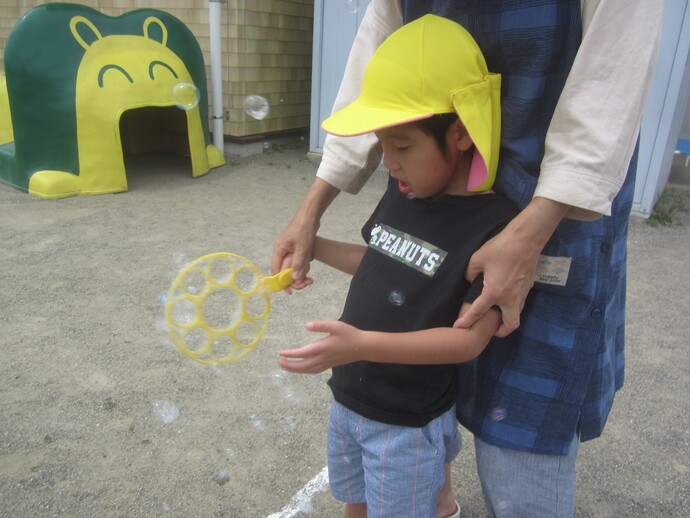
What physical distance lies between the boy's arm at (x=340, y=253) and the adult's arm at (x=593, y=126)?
55 centimetres

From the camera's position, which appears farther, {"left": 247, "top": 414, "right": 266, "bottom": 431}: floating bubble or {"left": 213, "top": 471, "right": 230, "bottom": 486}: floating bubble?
{"left": 247, "top": 414, "right": 266, "bottom": 431}: floating bubble

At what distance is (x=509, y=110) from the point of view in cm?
123

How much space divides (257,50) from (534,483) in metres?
6.73

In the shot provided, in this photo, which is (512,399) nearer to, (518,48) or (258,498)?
(518,48)

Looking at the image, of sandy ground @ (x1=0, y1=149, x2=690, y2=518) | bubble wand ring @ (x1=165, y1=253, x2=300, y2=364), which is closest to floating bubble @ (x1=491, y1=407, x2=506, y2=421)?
bubble wand ring @ (x1=165, y1=253, x2=300, y2=364)

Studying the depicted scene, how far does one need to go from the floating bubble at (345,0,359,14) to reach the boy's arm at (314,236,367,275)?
5.51 meters

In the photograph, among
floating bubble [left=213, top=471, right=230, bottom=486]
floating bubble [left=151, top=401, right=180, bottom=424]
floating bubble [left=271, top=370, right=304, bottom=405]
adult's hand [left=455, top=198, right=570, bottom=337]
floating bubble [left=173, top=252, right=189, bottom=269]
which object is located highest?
adult's hand [left=455, top=198, right=570, bottom=337]

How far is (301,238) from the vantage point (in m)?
1.54

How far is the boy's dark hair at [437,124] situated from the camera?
3.92ft

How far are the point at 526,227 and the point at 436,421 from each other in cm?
54

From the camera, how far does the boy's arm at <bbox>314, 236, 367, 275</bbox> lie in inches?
63.2

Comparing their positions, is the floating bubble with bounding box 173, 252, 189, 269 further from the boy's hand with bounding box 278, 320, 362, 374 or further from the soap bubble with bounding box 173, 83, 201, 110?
the boy's hand with bounding box 278, 320, 362, 374

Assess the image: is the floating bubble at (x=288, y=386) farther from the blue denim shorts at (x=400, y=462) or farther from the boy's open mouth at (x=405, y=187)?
the boy's open mouth at (x=405, y=187)

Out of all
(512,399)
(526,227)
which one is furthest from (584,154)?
(512,399)
